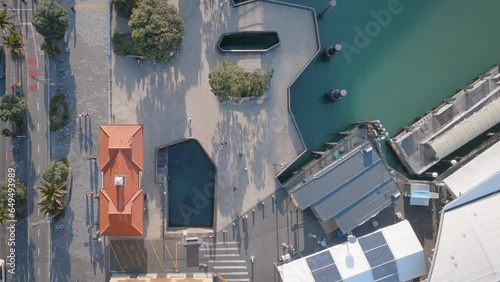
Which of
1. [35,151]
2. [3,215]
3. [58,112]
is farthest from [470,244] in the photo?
[3,215]

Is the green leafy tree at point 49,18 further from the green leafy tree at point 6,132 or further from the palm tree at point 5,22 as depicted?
the green leafy tree at point 6,132

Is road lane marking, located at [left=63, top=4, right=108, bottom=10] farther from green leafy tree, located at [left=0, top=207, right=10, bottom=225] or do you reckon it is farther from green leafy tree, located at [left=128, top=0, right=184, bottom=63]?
green leafy tree, located at [left=0, top=207, right=10, bottom=225]

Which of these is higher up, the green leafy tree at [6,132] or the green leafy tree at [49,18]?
the green leafy tree at [49,18]

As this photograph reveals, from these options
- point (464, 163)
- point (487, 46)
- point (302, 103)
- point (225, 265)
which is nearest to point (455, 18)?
point (487, 46)

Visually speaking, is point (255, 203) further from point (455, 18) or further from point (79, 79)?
point (455, 18)

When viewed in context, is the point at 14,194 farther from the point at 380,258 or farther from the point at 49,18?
the point at 380,258

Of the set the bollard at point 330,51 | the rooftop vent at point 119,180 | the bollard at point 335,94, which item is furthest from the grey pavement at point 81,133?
the bollard at point 335,94
